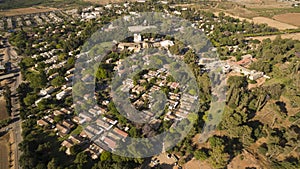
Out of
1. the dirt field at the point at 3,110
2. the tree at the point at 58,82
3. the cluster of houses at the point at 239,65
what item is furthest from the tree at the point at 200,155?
the dirt field at the point at 3,110

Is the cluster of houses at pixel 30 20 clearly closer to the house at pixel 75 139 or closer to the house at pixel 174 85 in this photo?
the house at pixel 174 85

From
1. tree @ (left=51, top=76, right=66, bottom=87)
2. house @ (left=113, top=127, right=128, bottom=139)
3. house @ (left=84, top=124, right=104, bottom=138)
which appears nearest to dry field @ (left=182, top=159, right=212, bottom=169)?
house @ (left=113, top=127, right=128, bottom=139)

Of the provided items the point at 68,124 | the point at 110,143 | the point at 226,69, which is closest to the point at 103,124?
the point at 110,143

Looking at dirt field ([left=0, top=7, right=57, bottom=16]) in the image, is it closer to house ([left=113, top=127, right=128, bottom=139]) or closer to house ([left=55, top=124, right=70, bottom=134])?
house ([left=55, top=124, right=70, bottom=134])

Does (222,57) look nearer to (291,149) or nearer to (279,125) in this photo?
(279,125)

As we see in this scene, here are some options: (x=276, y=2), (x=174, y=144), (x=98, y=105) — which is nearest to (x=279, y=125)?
(x=174, y=144)

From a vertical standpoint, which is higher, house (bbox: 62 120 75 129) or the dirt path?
the dirt path

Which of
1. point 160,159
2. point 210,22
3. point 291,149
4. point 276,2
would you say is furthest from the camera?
point 276,2
